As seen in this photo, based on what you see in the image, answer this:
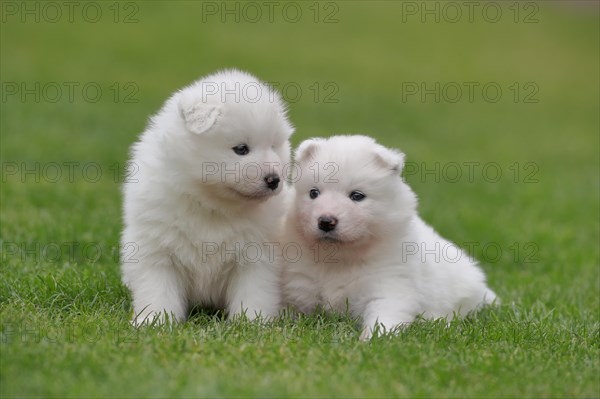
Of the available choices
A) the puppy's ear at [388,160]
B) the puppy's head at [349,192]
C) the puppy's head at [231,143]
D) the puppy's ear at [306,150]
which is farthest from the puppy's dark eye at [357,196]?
the puppy's head at [231,143]

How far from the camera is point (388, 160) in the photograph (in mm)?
5477

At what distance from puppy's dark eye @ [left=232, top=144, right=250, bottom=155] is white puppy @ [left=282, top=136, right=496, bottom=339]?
1.77 ft

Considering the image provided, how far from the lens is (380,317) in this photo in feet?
17.3

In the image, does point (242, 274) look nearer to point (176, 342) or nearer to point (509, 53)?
point (176, 342)

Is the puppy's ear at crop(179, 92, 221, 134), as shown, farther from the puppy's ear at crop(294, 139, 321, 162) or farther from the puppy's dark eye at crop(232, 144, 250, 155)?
the puppy's ear at crop(294, 139, 321, 162)

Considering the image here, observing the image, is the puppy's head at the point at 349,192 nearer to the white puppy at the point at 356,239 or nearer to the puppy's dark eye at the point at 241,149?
the white puppy at the point at 356,239

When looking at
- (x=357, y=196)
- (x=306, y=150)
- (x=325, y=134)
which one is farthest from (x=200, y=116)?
(x=325, y=134)

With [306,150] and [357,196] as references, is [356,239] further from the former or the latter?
[306,150]

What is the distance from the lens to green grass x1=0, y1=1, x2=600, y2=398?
4207mm

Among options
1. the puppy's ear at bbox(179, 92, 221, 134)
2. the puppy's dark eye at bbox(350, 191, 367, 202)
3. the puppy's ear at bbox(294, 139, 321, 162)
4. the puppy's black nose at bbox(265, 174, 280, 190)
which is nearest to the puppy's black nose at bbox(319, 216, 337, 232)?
the puppy's dark eye at bbox(350, 191, 367, 202)

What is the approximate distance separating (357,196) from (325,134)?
855 centimetres

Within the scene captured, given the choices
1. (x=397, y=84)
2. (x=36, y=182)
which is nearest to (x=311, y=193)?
(x=36, y=182)

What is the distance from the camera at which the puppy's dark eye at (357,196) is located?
5465 millimetres

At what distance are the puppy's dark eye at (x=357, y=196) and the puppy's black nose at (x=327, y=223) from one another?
275 millimetres
